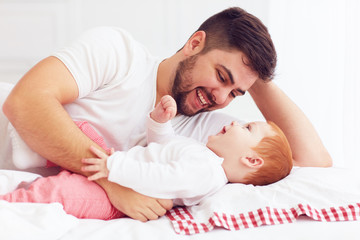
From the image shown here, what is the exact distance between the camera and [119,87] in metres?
1.65

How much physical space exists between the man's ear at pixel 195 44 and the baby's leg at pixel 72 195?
798 millimetres

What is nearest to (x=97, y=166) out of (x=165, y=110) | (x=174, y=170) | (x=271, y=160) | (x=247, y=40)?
(x=174, y=170)

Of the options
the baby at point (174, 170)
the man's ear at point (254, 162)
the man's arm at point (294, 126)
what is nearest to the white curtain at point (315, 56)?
the man's arm at point (294, 126)

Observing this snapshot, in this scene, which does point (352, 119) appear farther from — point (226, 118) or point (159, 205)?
point (159, 205)

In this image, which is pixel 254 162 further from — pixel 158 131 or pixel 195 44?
pixel 195 44

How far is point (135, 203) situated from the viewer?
1259 mm

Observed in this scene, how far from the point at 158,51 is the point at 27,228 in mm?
2190

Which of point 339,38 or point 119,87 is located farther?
point 339,38

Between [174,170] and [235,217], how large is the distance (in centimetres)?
23

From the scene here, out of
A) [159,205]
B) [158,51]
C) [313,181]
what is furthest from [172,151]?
[158,51]

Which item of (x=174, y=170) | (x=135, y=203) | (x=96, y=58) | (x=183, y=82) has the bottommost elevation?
(x=135, y=203)

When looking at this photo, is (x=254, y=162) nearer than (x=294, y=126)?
Yes

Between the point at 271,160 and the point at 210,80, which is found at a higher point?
the point at 210,80

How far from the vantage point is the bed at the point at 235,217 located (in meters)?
1.03
